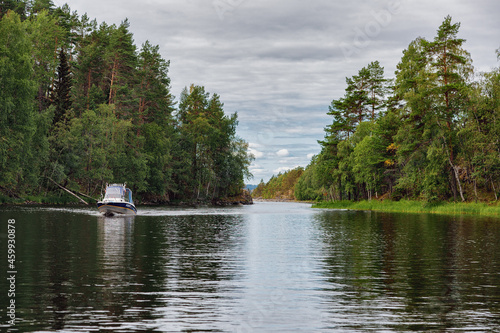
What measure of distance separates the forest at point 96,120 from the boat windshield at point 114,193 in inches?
474

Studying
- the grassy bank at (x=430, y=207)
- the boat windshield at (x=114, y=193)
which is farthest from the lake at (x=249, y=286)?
the grassy bank at (x=430, y=207)

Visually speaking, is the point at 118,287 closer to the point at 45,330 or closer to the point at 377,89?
the point at 45,330

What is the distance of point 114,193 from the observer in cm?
5588

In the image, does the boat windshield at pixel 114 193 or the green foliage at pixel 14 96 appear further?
the green foliage at pixel 14 96

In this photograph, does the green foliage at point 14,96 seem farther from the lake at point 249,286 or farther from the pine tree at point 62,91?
the lake at point 249,286

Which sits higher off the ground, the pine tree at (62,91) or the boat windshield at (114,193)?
the pine tree at (62,91)

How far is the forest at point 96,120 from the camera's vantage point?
5903cm

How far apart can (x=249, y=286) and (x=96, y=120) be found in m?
73.5

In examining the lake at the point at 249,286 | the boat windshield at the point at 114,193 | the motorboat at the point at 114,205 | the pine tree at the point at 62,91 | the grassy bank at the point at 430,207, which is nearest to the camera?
the lake at the point at 249,286

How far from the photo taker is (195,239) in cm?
2839

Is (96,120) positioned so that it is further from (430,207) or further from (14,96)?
(430,207)

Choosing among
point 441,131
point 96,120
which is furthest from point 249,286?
point 96,120

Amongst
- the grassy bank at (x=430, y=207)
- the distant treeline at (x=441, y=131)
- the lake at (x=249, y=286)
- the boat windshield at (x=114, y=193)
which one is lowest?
the lake at (x=249, y=286)

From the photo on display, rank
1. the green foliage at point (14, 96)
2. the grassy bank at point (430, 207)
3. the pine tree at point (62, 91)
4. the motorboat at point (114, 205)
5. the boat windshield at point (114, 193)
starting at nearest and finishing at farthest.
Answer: the motorboat at point (114, 205) < the boat windshield at point (114, 193) < the green foliage at point (14, 96) < the grassy bank at point (430, 207) < the pine tree at point (62, 91)
